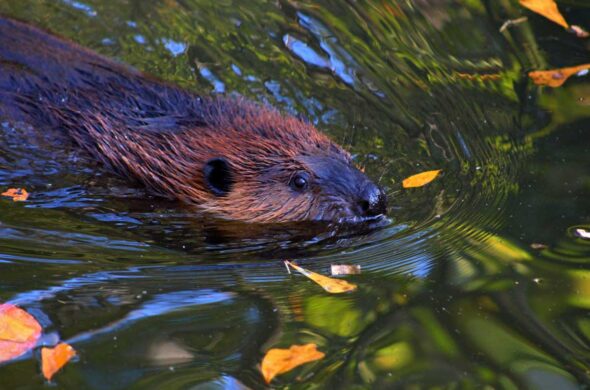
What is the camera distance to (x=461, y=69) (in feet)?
20.7

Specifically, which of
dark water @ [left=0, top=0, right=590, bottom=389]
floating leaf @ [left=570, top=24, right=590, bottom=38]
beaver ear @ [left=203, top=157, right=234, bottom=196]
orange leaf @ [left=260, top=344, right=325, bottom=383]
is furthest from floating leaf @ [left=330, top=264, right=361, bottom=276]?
floating leaf @ [left=570, top=24, right=590, bottom=38]

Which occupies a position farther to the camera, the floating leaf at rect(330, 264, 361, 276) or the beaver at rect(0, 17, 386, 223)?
the beaver at rect(0, 17, 386, 223)

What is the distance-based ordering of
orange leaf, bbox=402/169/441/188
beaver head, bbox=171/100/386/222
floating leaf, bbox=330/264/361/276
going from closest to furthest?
1. floating leaf, bbox=330/264/361/276
2. beaver head, bbox=171/100/386/222
3. orange leaf, bbox=402/169/441/188

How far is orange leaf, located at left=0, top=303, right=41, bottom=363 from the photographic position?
346 centimetres

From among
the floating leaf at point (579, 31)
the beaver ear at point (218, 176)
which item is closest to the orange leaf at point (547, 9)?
the floating leaf at point (579, 31)

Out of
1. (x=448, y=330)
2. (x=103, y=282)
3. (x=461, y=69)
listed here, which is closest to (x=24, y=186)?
(x=103, y=282)

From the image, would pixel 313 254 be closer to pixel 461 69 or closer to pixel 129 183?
pixel 129 183

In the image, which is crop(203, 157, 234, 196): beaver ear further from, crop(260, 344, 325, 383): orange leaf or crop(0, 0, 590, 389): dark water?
crop(260, 344, 325, 383): orange leaf

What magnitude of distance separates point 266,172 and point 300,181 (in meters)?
0.21

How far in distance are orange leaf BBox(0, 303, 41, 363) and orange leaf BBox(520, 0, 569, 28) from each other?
4.41 meters

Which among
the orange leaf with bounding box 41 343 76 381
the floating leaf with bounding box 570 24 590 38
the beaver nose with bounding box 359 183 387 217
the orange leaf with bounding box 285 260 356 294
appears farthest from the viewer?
the floating leaf with bounding box 570 24 590 38

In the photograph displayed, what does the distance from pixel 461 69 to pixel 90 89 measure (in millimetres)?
2597

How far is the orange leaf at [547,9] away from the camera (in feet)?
21.2

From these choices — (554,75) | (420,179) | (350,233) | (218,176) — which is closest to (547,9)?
(554,75)
